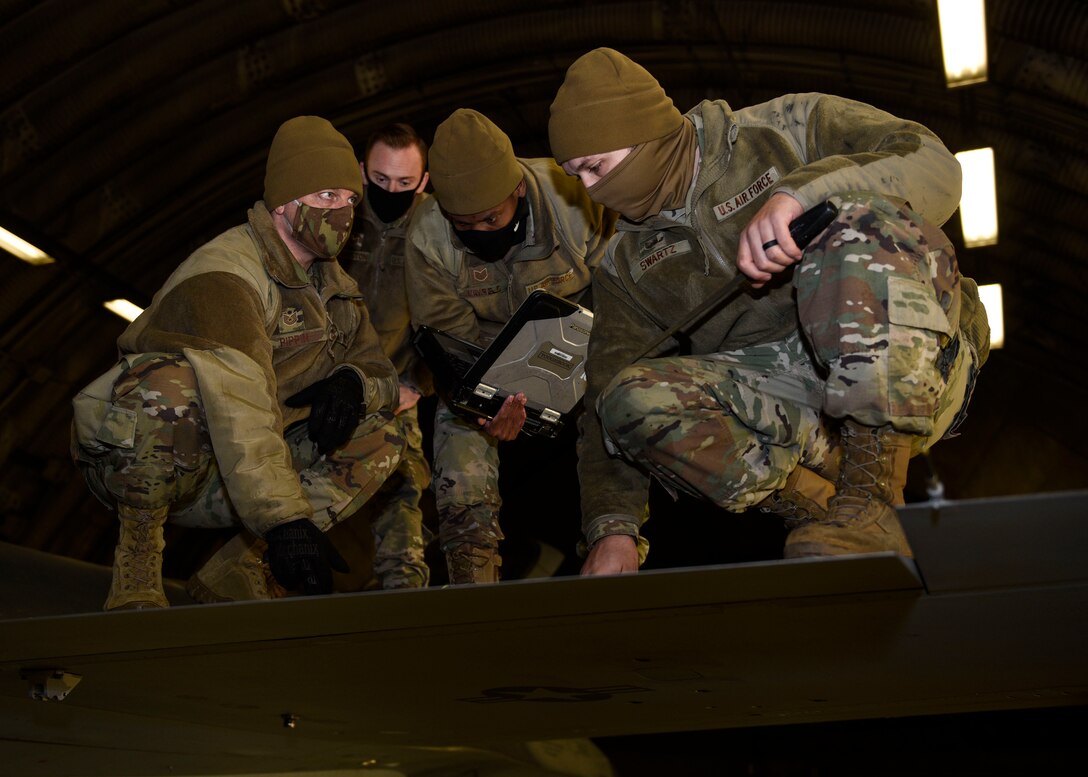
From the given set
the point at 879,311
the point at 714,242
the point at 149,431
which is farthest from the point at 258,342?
the point at 879,311

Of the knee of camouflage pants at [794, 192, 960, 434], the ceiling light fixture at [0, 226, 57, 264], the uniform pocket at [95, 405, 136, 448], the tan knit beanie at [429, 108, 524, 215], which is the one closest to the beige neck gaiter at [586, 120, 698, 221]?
the knee of camouflage pants at [794, 192, 960, 434]

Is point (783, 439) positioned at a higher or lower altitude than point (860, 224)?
lower

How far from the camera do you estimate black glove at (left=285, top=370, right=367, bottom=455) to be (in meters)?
3.31

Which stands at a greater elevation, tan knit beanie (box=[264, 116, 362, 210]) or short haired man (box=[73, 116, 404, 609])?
tan knit beanie (box=[264, 116, 362, 210])

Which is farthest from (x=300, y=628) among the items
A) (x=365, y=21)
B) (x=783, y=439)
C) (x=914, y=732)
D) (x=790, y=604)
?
(x=914, y=732)

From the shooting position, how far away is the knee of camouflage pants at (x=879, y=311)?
2.16m

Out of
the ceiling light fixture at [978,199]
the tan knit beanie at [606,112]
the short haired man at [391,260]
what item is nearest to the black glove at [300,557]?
the tan knit beanie at [606,112]

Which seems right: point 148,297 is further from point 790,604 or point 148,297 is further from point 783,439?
point 790,604

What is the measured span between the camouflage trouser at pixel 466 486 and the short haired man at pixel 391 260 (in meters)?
0.18

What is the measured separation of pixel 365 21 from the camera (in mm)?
6969

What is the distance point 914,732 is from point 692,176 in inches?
319

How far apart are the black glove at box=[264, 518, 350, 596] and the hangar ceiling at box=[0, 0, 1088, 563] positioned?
186 inches

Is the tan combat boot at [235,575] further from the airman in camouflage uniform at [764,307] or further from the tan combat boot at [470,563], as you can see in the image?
the airman in camouflage uniform at [764,307]

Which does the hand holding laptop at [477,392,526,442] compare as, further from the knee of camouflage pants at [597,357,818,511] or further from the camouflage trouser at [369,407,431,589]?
the knee of camouflage pants at [597,357,818,511]
